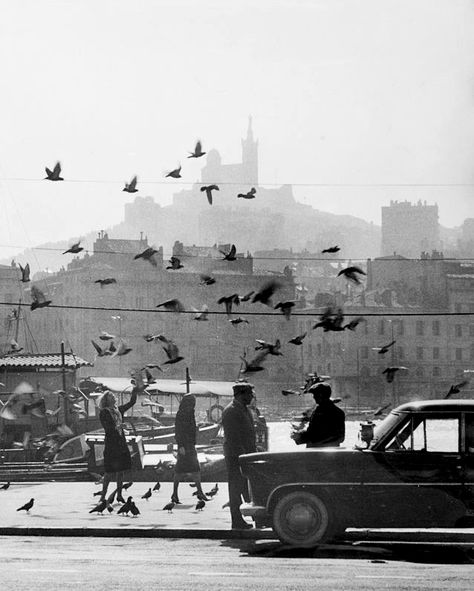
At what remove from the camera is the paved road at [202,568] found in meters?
12.3

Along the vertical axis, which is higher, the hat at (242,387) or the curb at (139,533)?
the hat at (242,387)

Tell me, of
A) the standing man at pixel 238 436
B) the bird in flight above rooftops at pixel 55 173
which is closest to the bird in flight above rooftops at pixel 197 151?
the bird in flight above rooftops at pixel 55 173

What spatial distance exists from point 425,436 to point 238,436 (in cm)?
330

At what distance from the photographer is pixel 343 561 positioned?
14.5 meters

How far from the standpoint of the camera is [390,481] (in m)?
15.9

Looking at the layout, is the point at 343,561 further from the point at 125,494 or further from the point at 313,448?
the point at 125,494

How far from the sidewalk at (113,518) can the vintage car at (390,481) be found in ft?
3.87

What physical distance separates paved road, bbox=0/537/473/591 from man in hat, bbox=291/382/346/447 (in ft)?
5.03

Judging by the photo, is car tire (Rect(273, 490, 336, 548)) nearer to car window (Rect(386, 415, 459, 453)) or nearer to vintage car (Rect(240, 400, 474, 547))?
vintage car (Rect(240, 400, 474, 547))

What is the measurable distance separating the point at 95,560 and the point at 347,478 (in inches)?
128

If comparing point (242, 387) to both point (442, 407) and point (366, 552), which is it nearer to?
point (442, 407)

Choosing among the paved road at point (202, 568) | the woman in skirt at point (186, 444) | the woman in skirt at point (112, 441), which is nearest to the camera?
the paved road at point (202, 568)

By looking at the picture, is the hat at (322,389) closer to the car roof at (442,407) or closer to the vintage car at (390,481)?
the vintage car at (390,481)

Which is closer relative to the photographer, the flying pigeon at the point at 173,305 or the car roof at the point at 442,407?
the car roof at the point at 442,407
